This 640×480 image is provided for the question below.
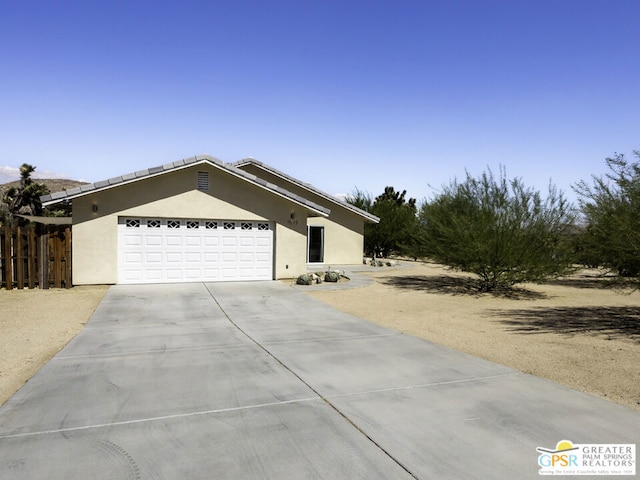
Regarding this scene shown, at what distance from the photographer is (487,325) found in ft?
34.0

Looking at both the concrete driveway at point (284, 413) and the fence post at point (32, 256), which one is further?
the fence post at point (32, 256)

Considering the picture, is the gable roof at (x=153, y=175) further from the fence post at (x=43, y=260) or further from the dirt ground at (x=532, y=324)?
the dirt ground at (x=532, y=324)

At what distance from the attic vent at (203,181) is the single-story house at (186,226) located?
0.04 m

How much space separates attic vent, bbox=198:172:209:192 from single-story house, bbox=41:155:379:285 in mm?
36

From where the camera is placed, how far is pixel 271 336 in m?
8.45

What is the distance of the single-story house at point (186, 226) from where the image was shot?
584 inches

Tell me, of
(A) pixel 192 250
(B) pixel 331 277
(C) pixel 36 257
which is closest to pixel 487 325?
(B) pixel 331 277

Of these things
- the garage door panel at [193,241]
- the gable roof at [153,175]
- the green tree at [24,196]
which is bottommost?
the garage door panel at [193,241]

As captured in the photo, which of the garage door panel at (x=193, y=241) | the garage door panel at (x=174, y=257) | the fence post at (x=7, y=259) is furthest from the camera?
the garage door panel at (x=193, y=241)

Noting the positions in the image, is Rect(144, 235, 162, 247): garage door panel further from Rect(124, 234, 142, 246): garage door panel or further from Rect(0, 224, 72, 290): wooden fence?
Rect(0, 224, 72, 290): wooden fence

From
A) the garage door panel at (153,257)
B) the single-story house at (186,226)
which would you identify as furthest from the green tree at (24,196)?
the garage door panel at (153,257)

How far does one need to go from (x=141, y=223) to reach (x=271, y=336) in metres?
9.06

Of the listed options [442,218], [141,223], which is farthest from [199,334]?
[442,218]

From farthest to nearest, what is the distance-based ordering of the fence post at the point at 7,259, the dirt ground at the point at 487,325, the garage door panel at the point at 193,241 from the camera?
the garage door panel at the point at 193,241
the fence post at the point at 7,259
the dirt ground at the point at 487,325
